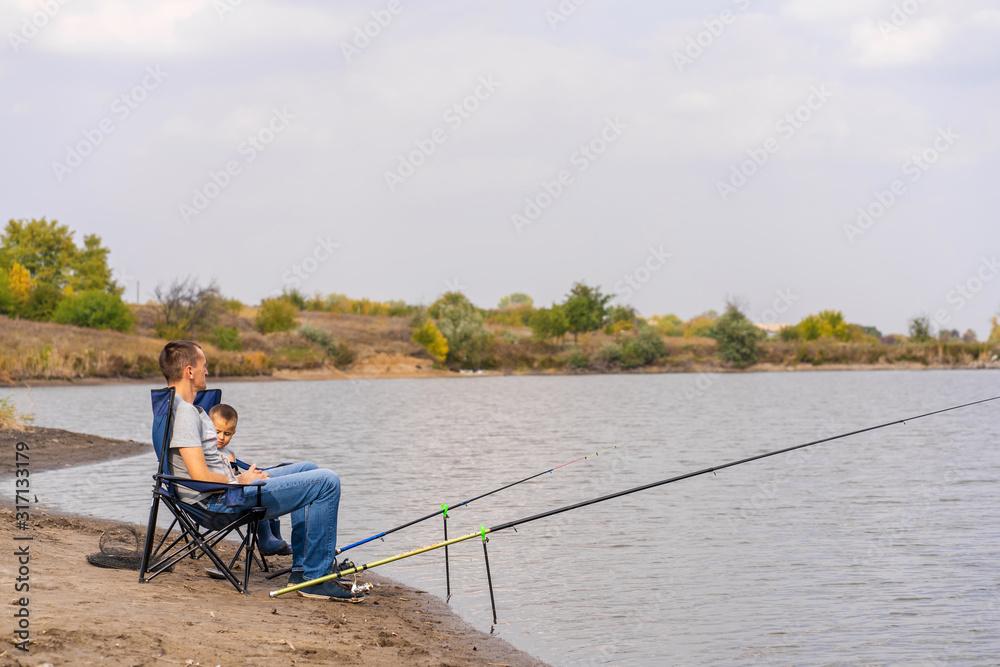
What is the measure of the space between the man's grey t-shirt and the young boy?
11 cm

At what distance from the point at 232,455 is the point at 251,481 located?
0.66m

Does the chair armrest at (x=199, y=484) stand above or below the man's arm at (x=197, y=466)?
below

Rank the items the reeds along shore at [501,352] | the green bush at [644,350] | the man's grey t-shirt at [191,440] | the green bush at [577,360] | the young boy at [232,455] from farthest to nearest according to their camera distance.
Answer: the green bush at [644,350] < the green bush at [577,360] < the reeds along shore at [501,352] < the young boy at [232,455] < the man's grey t-shirt at [191,440]

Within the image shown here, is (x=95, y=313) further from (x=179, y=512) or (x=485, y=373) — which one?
(x=179, y=512)

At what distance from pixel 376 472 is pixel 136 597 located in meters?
8.57

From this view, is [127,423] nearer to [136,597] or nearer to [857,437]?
[857,437]

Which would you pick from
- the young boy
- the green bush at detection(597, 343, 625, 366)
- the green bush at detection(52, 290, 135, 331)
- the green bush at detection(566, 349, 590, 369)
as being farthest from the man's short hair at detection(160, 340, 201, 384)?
the green bush at detection(597, 343, 625, 366)

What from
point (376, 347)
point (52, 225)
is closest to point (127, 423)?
point (376, 347)

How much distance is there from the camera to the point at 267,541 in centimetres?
639

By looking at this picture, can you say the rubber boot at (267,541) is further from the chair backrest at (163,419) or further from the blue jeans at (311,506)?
the chair backrest at (163,419)

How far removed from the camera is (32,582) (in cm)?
490

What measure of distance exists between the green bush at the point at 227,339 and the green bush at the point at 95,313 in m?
4.67

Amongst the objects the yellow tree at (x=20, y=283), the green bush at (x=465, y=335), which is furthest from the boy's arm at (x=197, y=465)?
the green bush at (x=465, y=335)

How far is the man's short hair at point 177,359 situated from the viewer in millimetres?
5547
